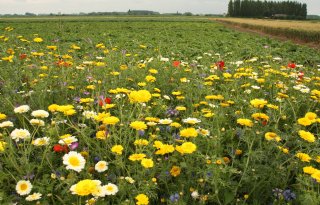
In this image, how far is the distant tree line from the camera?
94.3 m

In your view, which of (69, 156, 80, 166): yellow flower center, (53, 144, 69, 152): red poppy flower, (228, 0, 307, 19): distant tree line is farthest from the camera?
(228, 0, 307, 19): distant tree line

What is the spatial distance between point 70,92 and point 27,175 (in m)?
1.90

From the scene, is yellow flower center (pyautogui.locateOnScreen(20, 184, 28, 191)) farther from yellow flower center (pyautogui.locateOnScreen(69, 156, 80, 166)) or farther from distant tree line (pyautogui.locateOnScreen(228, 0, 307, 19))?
distant tree line (pyautogui.locateOnScreen(228, 0, 307, 19))

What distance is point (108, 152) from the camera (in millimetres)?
2574

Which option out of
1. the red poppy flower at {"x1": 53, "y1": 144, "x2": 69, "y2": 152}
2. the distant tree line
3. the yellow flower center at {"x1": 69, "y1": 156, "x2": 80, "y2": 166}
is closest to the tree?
the distant tree line

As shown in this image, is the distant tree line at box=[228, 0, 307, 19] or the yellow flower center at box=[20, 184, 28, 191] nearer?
the yellow flower center at box=[20, 184, 28, 191]

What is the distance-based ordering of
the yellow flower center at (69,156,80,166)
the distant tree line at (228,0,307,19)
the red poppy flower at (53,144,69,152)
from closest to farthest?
the yellow flower center at (69,156,80,166) < the red poppy flower at (53,144,69,152) < the distant tree line at (228,0,307,19)

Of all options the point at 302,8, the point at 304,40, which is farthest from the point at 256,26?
the point at 302,8

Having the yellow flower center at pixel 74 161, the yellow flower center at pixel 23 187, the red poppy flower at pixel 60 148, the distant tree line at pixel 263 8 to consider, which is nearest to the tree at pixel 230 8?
the distant tree line at pixel 263 8

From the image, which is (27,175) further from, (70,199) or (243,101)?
(243,101)

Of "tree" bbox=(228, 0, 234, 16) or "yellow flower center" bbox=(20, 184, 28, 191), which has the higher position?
"tree" bbox=(228, 0, 234, 16)

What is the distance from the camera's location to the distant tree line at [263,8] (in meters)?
94.3

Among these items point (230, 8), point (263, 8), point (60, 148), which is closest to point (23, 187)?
point (60, 148)

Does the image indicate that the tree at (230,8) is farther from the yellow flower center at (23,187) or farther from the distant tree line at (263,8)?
the yellow flower center at (23,187)
